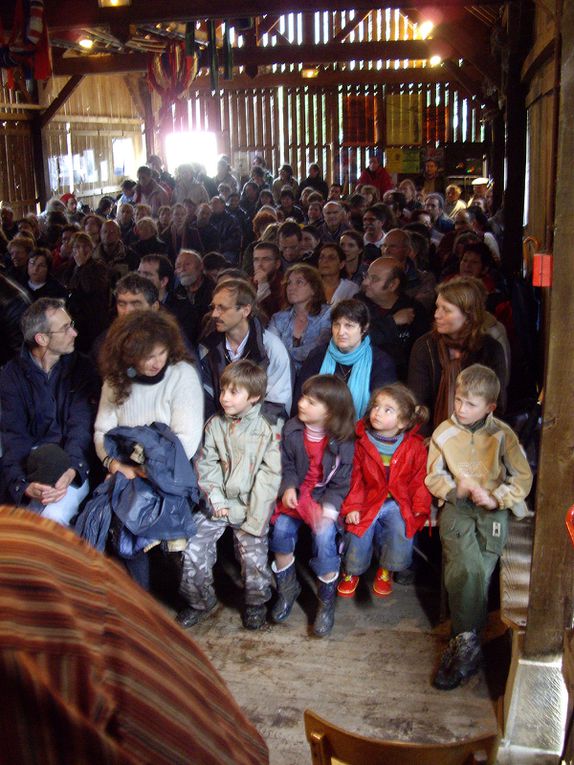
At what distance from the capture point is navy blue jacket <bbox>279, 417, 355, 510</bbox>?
3979mm

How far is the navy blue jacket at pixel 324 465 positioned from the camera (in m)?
3.98

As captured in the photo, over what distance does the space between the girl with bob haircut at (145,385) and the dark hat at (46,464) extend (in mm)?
233

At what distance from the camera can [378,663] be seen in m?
3.71

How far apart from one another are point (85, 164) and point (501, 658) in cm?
1779

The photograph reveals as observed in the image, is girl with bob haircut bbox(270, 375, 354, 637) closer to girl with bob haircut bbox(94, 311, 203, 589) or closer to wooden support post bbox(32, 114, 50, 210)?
girl with bob haircut bbox(94, 311, 203, 589)

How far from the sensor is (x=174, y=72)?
38.9ft

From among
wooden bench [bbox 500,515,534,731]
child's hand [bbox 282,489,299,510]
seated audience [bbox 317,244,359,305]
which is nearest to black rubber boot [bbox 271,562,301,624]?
child's hand [bbox 282,489,299,510]

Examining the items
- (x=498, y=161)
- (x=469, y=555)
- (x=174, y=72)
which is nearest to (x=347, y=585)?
(x=469, y=555)

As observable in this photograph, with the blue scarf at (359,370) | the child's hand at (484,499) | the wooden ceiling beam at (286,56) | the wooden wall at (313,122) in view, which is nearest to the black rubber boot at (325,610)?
the child's hand at (484,499)

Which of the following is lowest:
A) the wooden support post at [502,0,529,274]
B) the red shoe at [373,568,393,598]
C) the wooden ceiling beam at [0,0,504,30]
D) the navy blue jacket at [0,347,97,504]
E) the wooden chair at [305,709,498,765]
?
the red shoe at [373,568,393,598]

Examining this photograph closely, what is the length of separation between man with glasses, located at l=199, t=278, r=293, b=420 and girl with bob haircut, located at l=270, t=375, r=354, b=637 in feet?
1.80

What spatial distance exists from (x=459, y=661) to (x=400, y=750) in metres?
1.90

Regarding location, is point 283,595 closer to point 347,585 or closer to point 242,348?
point 347,585

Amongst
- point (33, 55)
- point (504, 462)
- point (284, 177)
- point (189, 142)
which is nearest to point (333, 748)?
point (504, 462)
